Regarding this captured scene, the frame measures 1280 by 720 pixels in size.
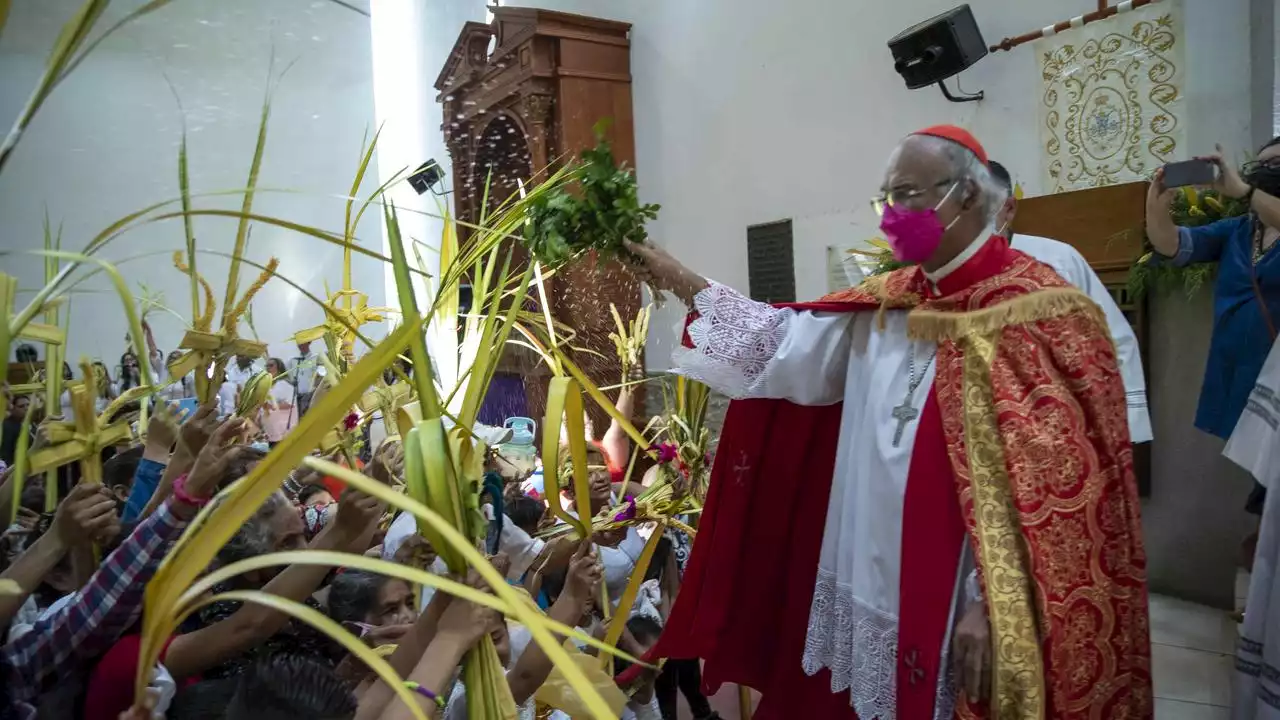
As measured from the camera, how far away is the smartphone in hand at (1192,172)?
2.60 metres

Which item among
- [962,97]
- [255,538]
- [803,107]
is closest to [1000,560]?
[255,538]

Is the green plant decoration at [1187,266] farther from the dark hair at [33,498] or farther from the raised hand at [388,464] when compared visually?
the dark hair at [33,498]

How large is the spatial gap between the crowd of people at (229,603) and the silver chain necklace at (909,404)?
754mm

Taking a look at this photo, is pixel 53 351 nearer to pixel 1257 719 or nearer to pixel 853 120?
pixel 1257 719

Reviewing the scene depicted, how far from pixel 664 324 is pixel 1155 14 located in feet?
8.50

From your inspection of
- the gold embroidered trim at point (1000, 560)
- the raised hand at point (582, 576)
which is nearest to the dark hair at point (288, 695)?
the raised hand at point (582, 576)

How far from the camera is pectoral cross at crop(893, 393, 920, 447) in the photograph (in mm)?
1896

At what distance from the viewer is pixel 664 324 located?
14.5ft

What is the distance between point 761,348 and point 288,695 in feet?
4.18

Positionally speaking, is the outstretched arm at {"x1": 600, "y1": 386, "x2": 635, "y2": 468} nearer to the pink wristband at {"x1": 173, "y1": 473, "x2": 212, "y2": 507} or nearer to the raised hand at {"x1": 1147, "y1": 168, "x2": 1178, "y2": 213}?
the pink wristband at {"x1": 173, "y1": 473, "x2": 212, "y2": 507}

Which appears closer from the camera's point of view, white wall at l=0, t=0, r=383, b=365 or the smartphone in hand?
white wall at l=0, t=0, r=383, b=365

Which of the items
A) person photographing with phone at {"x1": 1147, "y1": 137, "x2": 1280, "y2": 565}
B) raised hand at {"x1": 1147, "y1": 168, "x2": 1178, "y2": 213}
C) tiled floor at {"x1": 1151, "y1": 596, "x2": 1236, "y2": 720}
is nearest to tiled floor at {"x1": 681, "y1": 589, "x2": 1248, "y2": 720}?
tiled floor at {"x1": 1151, "y1": 596, "x2": 1236, "y2": 720}

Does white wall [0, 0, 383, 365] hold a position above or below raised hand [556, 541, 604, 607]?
above

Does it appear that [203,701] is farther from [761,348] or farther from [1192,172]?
[1192,172]
